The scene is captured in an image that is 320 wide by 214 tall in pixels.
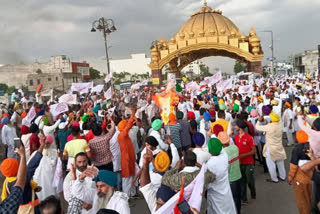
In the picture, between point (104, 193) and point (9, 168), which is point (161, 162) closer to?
point (104, 193)

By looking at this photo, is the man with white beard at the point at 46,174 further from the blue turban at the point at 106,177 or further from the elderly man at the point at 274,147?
the elderly man at the point at 274,147

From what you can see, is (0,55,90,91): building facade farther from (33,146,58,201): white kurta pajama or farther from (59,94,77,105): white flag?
(33,146,58,201): white kurta pajama

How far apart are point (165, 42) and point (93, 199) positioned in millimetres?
35568

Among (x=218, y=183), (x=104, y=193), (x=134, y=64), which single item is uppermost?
(x=134, y=64)

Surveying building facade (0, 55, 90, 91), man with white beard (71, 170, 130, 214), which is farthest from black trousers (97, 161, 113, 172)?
building facade (0, 55, 90, 91)

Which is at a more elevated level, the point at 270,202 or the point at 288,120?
the point at 288,120

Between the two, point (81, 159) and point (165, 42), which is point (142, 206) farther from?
point (165, 42)

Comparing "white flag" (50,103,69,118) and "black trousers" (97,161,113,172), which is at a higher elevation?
"white flag" (50,103,69,118)

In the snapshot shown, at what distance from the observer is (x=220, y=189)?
3.80 meters

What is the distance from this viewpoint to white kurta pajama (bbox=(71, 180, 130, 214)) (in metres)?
2.98

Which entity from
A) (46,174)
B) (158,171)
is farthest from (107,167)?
(158,171)

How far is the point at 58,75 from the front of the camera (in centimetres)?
5144

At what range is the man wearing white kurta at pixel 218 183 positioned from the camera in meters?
3.73

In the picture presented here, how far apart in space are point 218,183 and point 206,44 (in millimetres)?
31880
